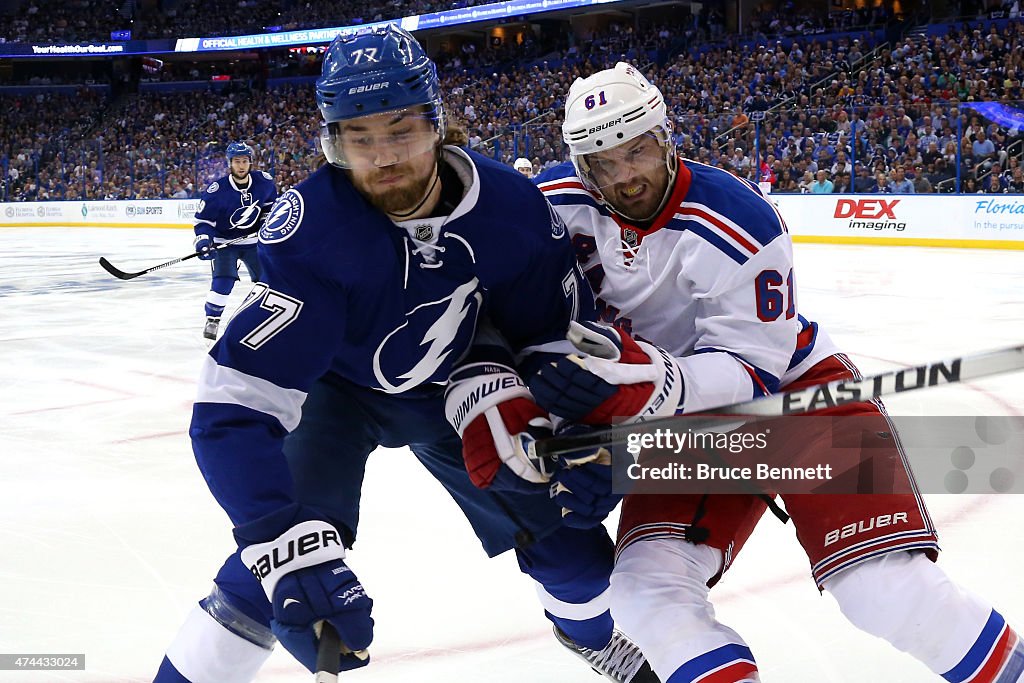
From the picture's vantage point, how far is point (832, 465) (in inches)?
60.8

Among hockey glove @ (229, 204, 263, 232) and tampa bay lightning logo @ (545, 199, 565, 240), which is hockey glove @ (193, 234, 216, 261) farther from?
tampa bay lightning logo @ (545, 199, 565, 240)

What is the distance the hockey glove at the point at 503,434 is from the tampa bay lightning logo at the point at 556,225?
0.85 ft

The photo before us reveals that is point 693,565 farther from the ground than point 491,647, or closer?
farther from the ground

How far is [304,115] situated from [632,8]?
798cm

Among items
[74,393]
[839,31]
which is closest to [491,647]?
[74,393]

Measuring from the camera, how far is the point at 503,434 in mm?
1546

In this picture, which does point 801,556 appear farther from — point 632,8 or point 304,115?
point 304,115

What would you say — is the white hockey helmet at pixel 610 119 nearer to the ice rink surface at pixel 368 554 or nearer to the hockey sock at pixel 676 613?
the hockey sock at pixel 676 613

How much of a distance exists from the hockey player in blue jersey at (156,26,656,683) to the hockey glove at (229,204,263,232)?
5.21m

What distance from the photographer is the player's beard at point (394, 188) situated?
60.6 inches

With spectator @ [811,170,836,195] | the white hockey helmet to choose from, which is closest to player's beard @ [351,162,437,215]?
the white hockey helmet

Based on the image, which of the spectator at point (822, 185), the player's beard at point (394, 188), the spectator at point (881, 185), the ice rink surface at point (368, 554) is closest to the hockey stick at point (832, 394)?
the player's beard at point (394, 188)

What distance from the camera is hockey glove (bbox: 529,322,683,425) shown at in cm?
140

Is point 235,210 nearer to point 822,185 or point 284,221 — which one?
point 284,221
